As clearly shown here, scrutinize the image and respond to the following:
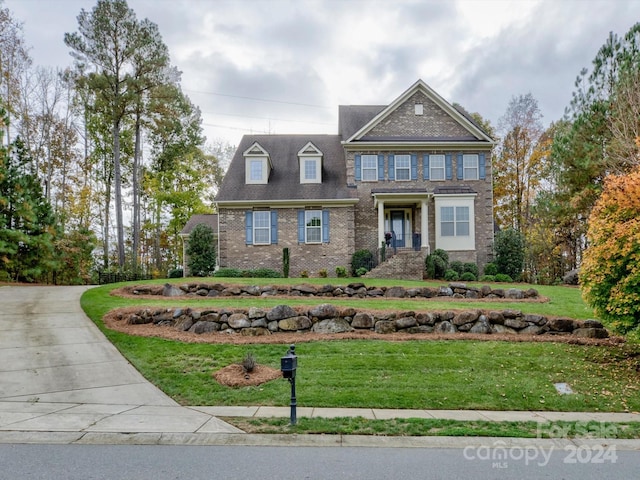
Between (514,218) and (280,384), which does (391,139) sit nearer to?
(514,218)

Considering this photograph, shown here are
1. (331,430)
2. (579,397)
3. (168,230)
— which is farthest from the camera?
(168,230)

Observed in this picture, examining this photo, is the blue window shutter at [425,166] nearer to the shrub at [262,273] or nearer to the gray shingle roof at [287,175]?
the gray shingle roof at [287,175]

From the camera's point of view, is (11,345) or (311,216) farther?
(311,216)

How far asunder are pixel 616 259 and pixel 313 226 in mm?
15686

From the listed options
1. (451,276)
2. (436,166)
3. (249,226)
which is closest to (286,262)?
(249,226)

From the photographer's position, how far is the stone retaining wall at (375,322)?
33.7 ft

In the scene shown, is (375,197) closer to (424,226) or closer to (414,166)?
(424,226)

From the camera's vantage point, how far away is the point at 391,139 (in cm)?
2309

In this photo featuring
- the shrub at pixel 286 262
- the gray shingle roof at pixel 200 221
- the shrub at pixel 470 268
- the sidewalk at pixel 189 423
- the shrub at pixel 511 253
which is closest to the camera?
the sidewalk at pixel 189 423

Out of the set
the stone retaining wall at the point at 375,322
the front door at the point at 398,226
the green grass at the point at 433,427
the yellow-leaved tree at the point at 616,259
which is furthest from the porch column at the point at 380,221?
the green grass at the point at 433,427

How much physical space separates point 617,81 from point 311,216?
15396mm

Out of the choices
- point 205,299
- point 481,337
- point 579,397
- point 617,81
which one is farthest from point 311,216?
point 579,397

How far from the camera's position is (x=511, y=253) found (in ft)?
70.5

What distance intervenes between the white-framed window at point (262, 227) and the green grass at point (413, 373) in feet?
41.4
